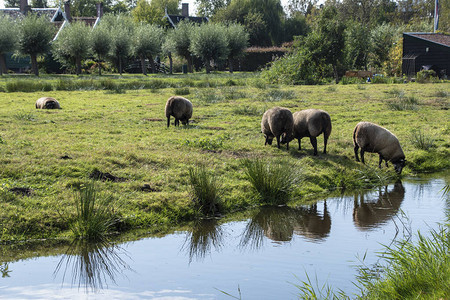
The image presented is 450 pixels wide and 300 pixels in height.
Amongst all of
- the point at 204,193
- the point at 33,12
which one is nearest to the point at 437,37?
the point at 204,193

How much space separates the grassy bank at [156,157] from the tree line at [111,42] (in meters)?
36.3

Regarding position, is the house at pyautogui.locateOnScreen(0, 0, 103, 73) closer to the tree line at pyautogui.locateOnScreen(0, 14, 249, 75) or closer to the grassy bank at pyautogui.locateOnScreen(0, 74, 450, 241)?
the tree line at pyautogui.locateOnScreen(0, 14, 249, 75)

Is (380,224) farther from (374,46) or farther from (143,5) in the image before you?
(143,5)

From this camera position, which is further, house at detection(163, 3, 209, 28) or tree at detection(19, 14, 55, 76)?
house at detection(163, 3, 209, 28)

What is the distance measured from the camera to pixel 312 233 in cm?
Answer: 938

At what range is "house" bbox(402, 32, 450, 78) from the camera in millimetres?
49750

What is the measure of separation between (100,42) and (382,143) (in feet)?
172

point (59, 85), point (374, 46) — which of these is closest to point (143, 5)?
point (374, 46)

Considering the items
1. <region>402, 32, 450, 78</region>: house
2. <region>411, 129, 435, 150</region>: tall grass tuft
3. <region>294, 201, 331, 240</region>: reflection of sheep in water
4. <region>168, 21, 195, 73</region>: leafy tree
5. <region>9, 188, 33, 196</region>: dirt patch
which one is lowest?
<region>294, 201, 331, 240</region>: reflection of sheep in water

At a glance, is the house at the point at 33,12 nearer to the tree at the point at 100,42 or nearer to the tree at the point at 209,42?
the tree at the point at 100,42

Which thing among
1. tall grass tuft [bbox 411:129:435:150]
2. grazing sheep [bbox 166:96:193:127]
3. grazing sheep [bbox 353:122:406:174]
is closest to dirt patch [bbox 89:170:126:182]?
grazing sheep [bbox 353:122:406:174]

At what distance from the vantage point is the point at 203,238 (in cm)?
905

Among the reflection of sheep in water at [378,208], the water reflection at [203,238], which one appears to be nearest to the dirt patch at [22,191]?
the water reflection at [203,238]

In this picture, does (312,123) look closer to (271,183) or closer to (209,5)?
(271,183)
